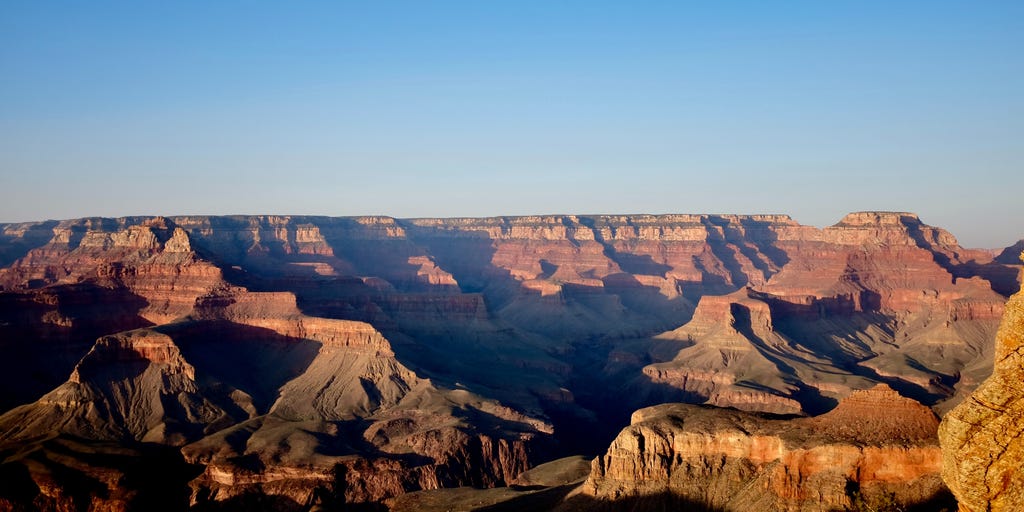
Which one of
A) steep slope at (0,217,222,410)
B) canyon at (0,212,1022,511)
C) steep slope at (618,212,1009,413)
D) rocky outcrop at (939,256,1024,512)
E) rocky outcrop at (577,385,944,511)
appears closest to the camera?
rocky outcrop at (939,256,1024,512)

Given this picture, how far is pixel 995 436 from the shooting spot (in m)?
20.8

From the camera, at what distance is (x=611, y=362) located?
170 m

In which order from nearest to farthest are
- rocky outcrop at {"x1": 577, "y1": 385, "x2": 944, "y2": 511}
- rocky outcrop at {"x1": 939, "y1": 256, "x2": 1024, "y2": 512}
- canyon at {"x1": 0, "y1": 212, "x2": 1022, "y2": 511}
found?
rocky outcrop at {"x1": 939, "y1": 256, "x2": 1024, "y2": 512}, rocky outcrop at {"x1": 577, "y1": 385, "x2": 944, "y2": 511}, canyon at {"x1": 0, "y1": 212, "x2": 1022, "y2": 511}

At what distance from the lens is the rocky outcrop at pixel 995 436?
2055cm

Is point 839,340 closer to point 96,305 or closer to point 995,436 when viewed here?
point 96,305

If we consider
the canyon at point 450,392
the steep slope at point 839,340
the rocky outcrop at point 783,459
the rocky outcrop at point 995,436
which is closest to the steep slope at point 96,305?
the canyon at point 450,392

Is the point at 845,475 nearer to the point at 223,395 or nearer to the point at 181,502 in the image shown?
the point at 181,502

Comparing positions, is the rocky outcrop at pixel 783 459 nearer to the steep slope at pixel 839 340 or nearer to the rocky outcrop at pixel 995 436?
the rocky outcrop at pixel 995 436

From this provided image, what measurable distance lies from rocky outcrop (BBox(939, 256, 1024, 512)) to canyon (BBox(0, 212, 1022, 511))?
21cm

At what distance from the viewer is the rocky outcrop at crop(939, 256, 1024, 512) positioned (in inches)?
809

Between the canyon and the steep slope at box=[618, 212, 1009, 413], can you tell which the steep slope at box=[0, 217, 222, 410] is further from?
Result: the steep slope at box=[618, 212, 1009, 413]

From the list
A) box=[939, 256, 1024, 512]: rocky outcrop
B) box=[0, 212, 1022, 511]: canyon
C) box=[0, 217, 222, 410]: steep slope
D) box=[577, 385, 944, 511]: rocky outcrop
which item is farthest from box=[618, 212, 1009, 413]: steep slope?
box=[939, 256, 1024, 512]: rocky outcrop

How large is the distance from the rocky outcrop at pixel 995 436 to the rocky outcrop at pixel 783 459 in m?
25.8

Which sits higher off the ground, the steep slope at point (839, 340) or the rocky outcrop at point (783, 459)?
the rocky outcrop at point (783, 459)
